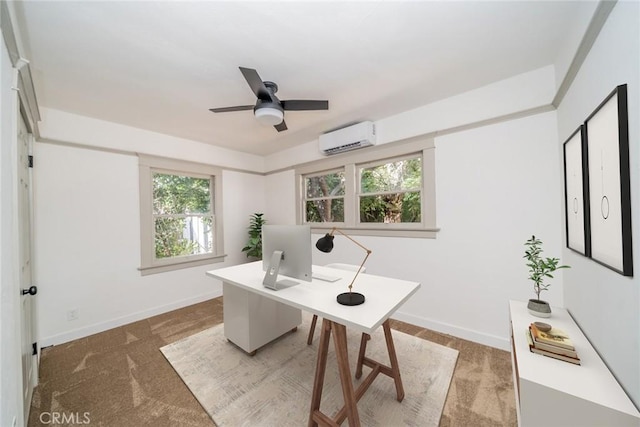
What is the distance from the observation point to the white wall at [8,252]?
0.98m

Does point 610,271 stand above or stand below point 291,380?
above

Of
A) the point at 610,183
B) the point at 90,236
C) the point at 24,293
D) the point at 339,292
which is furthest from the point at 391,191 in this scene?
the point at 90,236

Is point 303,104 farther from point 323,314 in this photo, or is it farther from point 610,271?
point 610,271

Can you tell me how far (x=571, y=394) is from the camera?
956 millimetres

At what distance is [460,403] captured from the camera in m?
1.65

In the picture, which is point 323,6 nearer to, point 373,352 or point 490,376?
point 373,352

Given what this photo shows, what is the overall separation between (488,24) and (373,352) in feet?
9.08

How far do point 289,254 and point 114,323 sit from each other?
8.92 ft

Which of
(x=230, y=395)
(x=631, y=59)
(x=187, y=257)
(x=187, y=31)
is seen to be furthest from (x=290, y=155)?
(x=631, y=59)

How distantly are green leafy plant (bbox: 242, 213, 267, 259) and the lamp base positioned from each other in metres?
2.88

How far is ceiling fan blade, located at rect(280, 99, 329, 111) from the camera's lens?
197 cm

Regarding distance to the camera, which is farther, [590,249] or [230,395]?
[230,395]

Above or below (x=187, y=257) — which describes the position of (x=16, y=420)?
below
